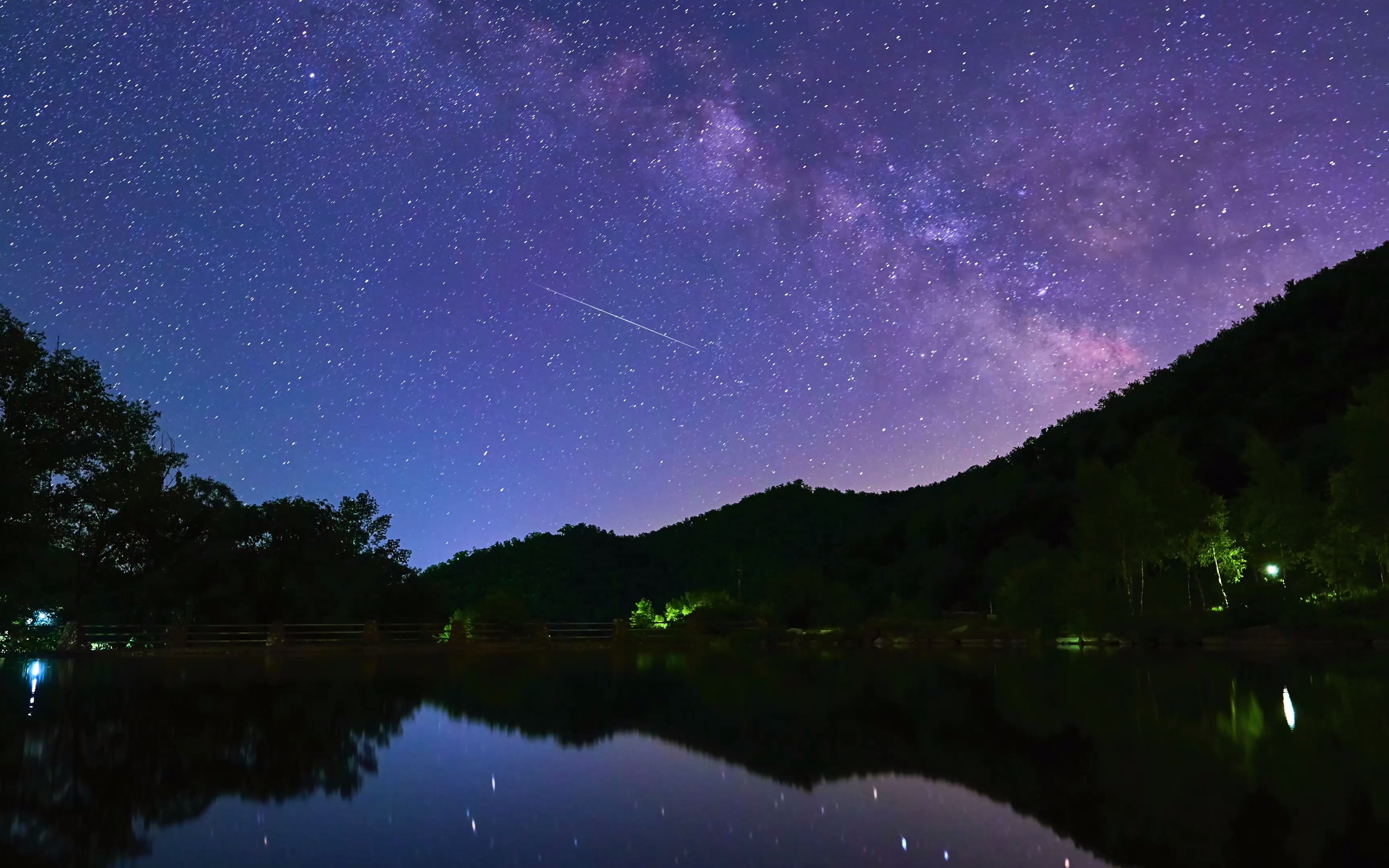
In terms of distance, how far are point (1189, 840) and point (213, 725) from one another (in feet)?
38.5

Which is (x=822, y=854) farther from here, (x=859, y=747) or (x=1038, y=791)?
(x=859, y=747)

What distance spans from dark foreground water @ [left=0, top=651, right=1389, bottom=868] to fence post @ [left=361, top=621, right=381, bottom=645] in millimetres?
15316

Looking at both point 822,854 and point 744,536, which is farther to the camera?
point 744,536

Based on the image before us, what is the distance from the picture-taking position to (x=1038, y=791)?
7656 millimetres

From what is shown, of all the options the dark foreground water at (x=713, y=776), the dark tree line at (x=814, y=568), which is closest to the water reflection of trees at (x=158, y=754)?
the dark foreground water at (x=713, y=776)

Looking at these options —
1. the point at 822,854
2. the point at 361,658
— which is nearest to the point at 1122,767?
the point at 822,854

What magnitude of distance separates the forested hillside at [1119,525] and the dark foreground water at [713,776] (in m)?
22.4

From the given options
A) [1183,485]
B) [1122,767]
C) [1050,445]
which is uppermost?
[1050,445]

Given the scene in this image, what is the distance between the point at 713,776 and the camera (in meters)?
8.84

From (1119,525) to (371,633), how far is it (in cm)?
3294

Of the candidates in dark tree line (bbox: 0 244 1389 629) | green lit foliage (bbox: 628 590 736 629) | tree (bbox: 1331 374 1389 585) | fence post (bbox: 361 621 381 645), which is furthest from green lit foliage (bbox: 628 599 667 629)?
tree (bbox: 1331 374 1389 585)

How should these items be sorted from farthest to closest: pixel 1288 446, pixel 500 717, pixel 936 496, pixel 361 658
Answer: pixel 936 496
pixel 1288 446
pixel 361 658
pixel 500 717

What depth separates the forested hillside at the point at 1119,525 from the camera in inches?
1446

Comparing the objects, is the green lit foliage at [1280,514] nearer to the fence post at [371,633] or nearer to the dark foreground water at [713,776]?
the dark foreground water at [713,776]
